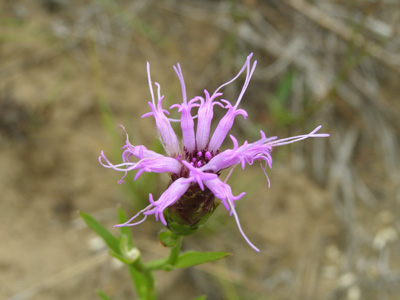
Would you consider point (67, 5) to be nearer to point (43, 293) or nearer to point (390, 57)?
A: point (43, 293)

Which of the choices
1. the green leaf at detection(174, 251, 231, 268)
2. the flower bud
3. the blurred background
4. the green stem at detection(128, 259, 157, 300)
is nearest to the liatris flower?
the flower bud

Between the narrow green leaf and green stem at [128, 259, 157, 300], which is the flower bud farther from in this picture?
green stem at [128, 259, 157, 300]

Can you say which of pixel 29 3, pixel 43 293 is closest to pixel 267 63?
pixel 29 3

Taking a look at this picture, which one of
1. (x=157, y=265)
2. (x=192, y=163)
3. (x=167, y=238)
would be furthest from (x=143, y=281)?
(x=192, y=163)

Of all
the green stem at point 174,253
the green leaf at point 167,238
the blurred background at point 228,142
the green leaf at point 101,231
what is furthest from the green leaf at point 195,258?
the blurred background at point 228,142

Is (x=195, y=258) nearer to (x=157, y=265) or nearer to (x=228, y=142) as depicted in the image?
(x=157, y=265)

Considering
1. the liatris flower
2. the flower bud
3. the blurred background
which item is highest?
the liatris flower
